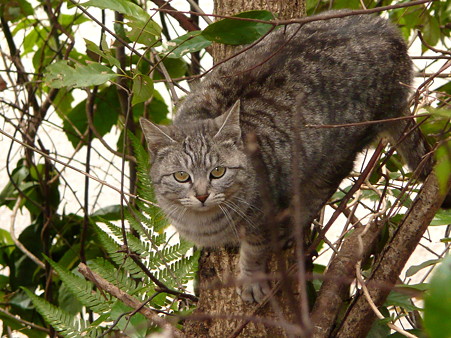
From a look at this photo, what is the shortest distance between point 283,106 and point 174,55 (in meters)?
0.63

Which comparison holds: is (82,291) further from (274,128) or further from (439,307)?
(439,307)

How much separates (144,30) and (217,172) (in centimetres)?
69

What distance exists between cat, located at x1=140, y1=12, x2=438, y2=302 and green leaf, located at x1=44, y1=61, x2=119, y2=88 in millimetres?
483

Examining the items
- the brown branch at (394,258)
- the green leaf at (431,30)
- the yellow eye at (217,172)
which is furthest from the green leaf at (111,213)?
the green leaf at (431,30)

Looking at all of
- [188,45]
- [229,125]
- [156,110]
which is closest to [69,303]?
[156,110]

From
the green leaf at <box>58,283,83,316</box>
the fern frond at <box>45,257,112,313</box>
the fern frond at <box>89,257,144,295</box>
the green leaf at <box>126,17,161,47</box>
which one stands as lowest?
the fern frond at <box>45,257,112,313</box>

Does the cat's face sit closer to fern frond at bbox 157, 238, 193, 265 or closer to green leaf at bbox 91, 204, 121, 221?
fern frond at bbox 157, 238, 193, 265

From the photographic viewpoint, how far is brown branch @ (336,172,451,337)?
1819mm

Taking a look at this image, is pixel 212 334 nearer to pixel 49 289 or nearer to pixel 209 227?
pixel 209 227

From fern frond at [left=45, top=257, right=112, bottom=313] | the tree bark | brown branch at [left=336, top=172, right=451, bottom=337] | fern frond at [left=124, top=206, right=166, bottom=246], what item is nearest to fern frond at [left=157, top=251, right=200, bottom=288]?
fern frond at [left=124, top=206, right=166, bottom=246]

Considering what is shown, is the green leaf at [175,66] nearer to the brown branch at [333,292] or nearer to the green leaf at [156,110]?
the green leaf at [156,110]

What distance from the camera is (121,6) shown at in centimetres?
211

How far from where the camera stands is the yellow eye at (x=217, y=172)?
256 cm

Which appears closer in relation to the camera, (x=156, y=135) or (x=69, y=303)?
(x=156, y=135)
